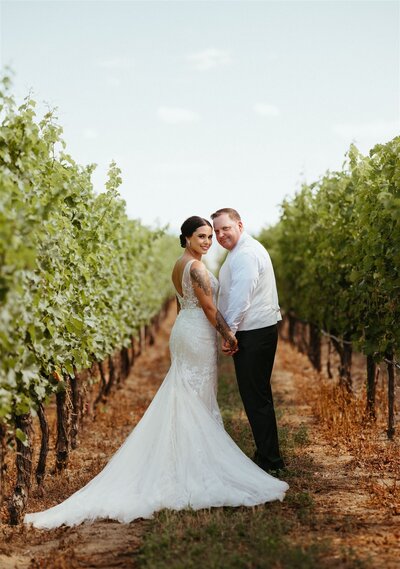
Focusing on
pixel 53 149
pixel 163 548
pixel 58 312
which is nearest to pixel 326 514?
pixel 163 548

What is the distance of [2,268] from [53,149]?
2.70 meters

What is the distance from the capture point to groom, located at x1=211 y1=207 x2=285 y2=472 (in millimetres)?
6625

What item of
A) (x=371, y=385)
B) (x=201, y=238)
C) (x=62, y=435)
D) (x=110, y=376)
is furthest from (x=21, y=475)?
(x=110, y=376)

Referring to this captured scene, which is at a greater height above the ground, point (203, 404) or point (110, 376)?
point (203, 404)

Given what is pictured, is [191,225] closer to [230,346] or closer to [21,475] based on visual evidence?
[230,346]

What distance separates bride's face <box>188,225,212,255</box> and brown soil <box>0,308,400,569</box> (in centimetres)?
230

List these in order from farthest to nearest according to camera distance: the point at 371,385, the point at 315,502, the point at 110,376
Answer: the point at 110,376 → the point at 371,385 → the point at 315,502

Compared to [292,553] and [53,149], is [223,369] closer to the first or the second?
[53,149]

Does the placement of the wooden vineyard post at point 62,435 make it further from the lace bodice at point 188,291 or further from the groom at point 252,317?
the groom at point 252,317

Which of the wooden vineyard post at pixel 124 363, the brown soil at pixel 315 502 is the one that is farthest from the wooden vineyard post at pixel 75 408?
the wooden vineyard post at pixel 124 363

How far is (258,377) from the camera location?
6.70 metres

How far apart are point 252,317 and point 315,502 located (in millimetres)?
1650

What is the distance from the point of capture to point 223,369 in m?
17.9

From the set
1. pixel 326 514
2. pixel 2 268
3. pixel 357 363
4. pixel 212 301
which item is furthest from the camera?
pixel 357 363
